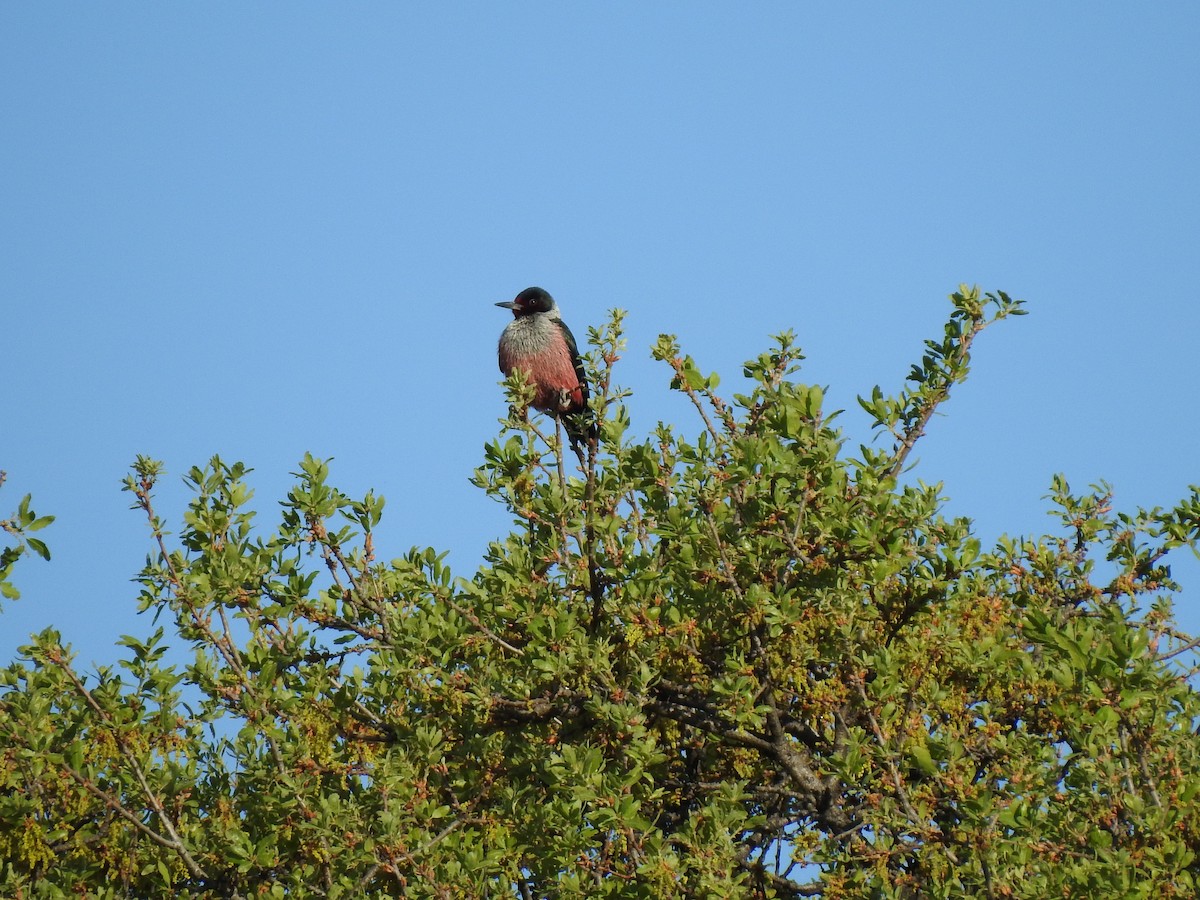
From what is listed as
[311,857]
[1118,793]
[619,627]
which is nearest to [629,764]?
[619,627]

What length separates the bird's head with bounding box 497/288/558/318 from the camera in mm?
14688

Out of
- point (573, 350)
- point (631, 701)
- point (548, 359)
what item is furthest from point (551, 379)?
point (631, 701)

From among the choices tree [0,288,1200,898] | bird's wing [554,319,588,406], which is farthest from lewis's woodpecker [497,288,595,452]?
tree [0,288,1200,898]

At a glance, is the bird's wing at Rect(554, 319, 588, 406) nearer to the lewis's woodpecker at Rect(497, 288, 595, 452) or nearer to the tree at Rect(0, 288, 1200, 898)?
the lewis's woodpecker at Rect(497, 288, 595, 452)

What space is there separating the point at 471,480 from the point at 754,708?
1.89m

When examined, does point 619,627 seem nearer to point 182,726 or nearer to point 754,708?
point 754,708

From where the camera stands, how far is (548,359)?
13.3 metres

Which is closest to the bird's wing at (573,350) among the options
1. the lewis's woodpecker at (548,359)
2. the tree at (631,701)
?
the lewis's woodpecker at (548,359)

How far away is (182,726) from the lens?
6609mm

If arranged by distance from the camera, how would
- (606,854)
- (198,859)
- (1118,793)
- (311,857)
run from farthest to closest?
(198,859)
(311,857)
(606,854)
(1118,793)

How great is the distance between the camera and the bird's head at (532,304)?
Result: 14.7 m

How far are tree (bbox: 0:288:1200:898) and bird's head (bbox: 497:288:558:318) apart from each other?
7.74m

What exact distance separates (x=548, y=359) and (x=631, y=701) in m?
7.64

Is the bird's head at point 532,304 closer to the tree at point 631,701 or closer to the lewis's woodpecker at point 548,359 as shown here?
the lewis's woodpecker at point 548,359
